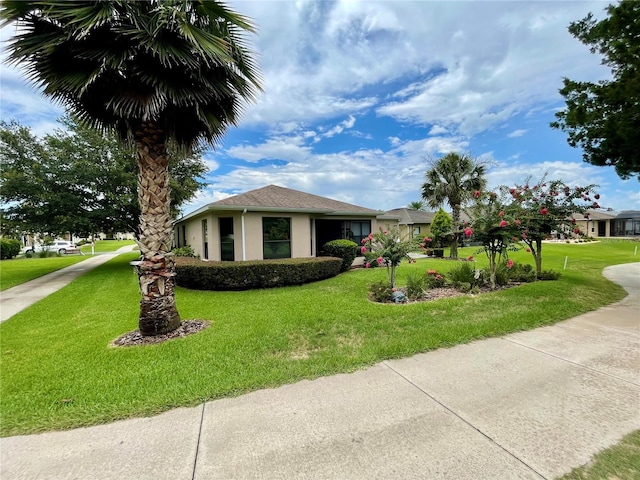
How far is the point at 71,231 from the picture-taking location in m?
14.5

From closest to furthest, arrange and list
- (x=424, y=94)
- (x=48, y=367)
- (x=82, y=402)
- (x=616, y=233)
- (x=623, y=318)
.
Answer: (x=82, y=402), (x=48, y=367), (x=623, y=318), (x=424, y=94), (x=616, y=233)

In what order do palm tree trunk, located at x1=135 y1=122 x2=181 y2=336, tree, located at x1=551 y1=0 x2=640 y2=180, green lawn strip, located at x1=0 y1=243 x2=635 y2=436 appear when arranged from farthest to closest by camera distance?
1. tree, located at x1=551 y1=0 x2=640 y2=180
2. palm tree trunk, located at x1=135 y1=122 x2=181 y2=336
3. green lawn strip, located at x1=0 y1=243 x2=635 y2=436

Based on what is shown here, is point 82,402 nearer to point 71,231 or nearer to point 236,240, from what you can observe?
point 236,240

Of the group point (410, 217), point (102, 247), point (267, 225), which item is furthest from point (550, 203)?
point (102, 247)

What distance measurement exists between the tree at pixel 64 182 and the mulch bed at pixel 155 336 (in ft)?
30.7

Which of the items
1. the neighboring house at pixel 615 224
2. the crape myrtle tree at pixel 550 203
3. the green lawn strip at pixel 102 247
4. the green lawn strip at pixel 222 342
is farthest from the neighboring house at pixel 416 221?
the green lawn strip at pixel 102 247

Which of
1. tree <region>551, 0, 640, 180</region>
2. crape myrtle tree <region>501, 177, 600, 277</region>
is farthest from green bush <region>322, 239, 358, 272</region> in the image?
tree <region>551, 0, 640, 180</region>

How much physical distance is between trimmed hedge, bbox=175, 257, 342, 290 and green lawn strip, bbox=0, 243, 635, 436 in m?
0.86

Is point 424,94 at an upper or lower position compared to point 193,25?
upper

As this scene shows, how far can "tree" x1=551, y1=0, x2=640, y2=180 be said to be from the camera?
670 cm

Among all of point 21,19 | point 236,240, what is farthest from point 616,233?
point 21,19

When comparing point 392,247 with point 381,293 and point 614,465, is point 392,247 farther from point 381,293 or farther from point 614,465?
point 614,465

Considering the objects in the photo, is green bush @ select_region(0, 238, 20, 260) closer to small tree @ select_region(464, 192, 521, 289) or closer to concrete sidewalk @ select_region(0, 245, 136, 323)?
concrete sidewalk @ select_region(0, 245, 136, 323)

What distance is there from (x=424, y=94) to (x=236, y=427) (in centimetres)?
1244
